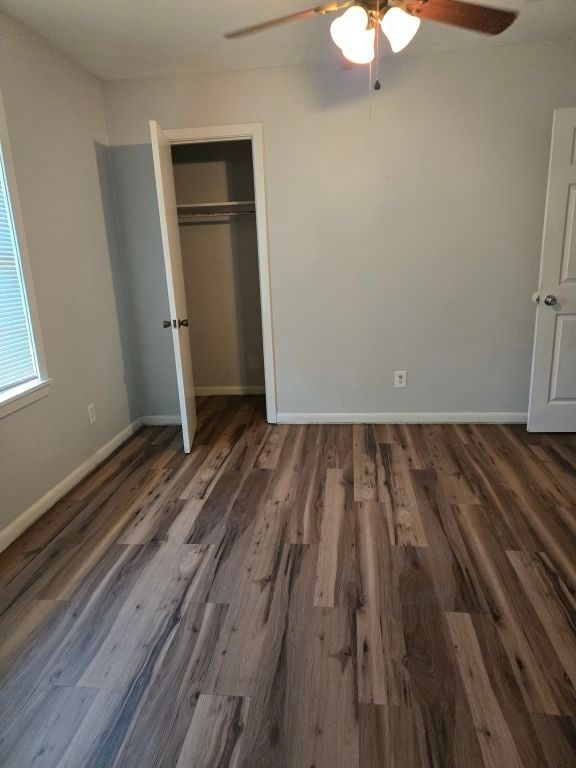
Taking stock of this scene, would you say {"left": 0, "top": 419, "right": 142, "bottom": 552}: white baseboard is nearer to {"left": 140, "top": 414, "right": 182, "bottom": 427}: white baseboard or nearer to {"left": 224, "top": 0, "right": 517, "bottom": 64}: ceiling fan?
{"left": 140, "top": 414, "right": 182, "bottom": 427}: white baseboard

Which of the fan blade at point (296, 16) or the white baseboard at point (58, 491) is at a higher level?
the fan blade at point (296, 16)

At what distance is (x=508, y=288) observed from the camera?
10.5 ft

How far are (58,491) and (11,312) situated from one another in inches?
41.0

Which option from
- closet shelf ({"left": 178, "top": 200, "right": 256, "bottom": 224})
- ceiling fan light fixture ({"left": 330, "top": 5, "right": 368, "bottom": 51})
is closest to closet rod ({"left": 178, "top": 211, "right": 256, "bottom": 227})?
closet shelf ({"left": 178, "top": 200, "right": 256, "bottom": 224})

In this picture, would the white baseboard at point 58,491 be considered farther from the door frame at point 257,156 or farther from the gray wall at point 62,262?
the door frame at point 257,156

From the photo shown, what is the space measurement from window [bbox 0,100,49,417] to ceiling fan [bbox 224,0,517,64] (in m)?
1.36

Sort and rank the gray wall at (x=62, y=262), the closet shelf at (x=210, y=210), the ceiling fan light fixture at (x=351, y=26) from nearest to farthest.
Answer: the ceiling fan light fixture at (x=351, y=26) → the gray wall at (x=62, y=262) → the closet shelf at (x=210, y=210)

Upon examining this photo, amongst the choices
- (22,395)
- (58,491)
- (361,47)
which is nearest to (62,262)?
(22,395)

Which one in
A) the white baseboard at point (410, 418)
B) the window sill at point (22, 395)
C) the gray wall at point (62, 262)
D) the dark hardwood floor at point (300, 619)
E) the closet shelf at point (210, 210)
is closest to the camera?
the dark hardwood floor at point (300, 619)

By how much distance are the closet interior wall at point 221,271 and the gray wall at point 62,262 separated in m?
1.07

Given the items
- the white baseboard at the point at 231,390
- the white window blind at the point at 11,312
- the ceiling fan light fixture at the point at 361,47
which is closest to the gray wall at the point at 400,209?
the white baseboard at the point at 231,390

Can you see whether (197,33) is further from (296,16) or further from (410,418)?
(410,418)

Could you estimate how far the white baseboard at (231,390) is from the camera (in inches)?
179

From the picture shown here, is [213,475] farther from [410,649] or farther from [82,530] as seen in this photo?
[410,649]
